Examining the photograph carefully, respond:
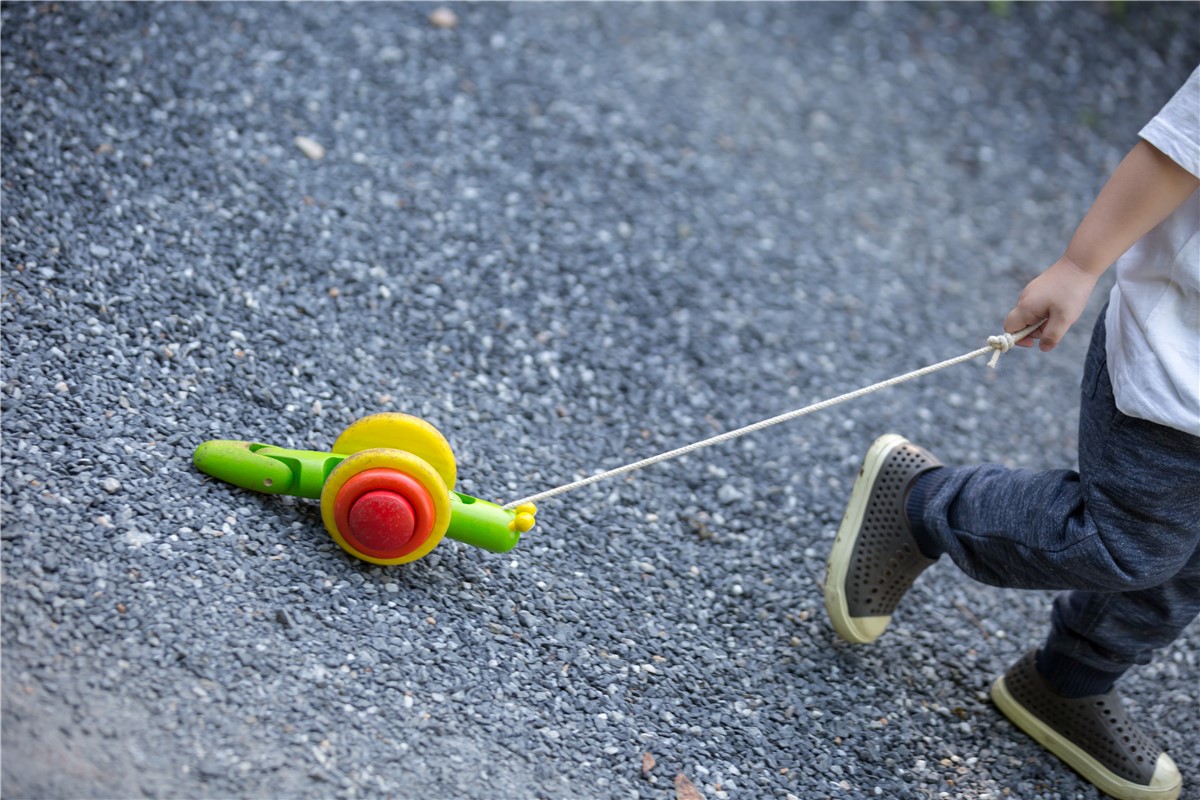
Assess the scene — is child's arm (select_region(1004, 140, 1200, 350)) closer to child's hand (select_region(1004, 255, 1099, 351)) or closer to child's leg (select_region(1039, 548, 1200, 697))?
child's hand (select_region(1004, 255, 1099, 351))

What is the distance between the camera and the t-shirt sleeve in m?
1.44

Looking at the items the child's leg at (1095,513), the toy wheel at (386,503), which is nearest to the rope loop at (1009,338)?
the child's leg at (1095,513)

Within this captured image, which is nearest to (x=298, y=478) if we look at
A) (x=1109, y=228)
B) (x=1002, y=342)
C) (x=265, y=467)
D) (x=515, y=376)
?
(x=265, y=467)

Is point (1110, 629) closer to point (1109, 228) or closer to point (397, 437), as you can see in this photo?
point (1109, 228)

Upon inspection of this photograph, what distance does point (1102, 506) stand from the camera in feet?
5.32

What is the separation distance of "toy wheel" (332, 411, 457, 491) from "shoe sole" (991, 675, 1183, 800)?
3.36ft

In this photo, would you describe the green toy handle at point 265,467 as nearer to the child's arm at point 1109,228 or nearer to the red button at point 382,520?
→ the red button at point 382,520

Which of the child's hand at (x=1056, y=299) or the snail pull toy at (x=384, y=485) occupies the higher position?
the child's hand at (x=1056, y=299)

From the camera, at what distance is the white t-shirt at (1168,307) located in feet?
4.78

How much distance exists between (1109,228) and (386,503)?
105 centimetres

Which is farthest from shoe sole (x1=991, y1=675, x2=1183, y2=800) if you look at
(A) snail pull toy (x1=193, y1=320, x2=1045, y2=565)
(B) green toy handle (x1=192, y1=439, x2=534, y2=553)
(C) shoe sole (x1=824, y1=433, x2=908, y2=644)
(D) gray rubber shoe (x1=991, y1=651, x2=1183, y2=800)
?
(B) green toy handle (x1=192, y1=439, x2=534, y2=553)

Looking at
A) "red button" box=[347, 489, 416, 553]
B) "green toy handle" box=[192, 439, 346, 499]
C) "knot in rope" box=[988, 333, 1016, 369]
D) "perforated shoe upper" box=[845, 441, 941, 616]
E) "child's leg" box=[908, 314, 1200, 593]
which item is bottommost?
"green toy handle" box=[192, 439, 346, 499]

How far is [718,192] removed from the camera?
2.98 m

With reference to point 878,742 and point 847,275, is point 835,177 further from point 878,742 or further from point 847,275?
point 878,742
